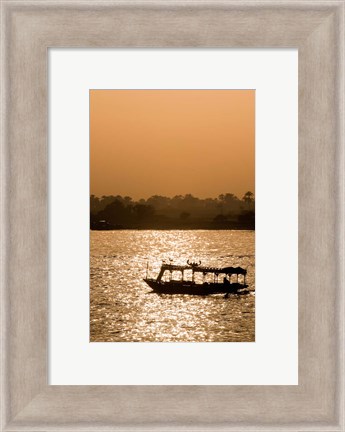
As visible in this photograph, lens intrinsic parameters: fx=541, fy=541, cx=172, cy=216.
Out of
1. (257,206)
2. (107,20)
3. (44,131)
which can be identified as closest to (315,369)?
(257,206)

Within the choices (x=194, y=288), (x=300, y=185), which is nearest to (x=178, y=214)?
(x=194, y=288)

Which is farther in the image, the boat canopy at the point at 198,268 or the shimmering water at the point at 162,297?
the boat canopy at the point at 198,268

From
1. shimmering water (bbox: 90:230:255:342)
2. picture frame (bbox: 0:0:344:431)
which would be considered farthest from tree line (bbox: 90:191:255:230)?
picture frame (bbox: 0:0:344:431)

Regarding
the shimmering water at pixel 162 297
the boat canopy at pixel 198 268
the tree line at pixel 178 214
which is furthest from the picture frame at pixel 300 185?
the boat canopy at pixel 198 268

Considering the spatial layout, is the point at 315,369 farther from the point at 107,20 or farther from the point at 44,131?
the point at 107,20

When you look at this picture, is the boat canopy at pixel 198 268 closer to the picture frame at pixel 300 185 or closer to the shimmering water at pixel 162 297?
the shimmering water at pixel 162 297

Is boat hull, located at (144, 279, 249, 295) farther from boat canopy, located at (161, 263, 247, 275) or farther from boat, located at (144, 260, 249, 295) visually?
boat canopy, located at (161, 263, 247, 275)
